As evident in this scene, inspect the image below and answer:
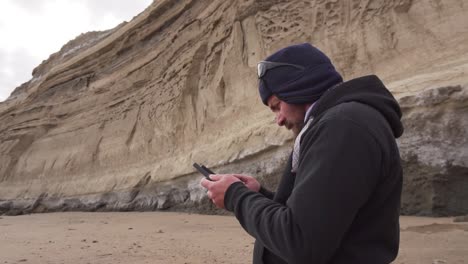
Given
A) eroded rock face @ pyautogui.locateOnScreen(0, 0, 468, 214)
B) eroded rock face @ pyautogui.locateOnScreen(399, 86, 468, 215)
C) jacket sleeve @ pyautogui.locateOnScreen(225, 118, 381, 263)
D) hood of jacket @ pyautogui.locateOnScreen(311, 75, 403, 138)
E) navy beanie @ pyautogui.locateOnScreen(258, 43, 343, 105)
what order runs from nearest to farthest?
jacket sleeve @ pyautogui.locateOnScreen(225, 118, 381, 263) < hood of jacket @ pyautogui.locateOnScreen(311, 75, 403, 138) < navy beanie @ pyautogui.locateOnScreen(258, 43, 343, 105) < eroded rock face @ pyautogui.locateOnScreen(399, 86, 468, 215) < eroded rock face @ pyautogui.locateOnScreen(0, 0, 468, 214)

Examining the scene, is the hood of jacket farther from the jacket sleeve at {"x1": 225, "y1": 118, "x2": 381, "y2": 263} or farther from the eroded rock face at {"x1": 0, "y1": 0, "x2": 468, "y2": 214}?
the eroded rock face at {"x1": 0, "y1": 0, "x2": 468, "y2": 214}

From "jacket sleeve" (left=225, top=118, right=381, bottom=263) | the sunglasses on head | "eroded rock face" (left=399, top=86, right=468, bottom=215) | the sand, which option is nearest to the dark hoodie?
"jacket sleeve" (left=225, top=118, right=381, bottom=263)

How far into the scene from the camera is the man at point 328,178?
3.17 ft

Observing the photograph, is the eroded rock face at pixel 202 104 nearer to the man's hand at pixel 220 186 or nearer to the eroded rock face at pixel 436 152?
the eroded rock face at pixel 436 152

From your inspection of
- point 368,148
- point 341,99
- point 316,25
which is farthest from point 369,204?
point 316,25

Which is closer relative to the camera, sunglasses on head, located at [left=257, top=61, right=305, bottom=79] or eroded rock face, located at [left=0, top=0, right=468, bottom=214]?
sunglasses on head, located at [left=257, top=61, right=305, bottom=79]

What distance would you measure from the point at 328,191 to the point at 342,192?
3 centimetres

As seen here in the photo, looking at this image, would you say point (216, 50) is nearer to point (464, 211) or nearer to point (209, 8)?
point (209, 8)

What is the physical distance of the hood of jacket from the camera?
3.74 ft

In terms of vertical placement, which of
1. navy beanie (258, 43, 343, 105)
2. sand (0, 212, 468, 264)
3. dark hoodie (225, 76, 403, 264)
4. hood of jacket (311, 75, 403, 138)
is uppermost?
navy beanie (258, 43, 343, 105)

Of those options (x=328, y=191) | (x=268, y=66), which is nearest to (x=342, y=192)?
(x=328, y=191)

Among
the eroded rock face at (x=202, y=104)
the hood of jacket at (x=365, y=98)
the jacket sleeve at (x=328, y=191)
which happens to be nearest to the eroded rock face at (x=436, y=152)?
the eroded rock face at (x=202, y=104)

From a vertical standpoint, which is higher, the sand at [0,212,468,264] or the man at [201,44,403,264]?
the man at [201,44,403,264]

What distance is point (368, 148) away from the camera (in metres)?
0.98
